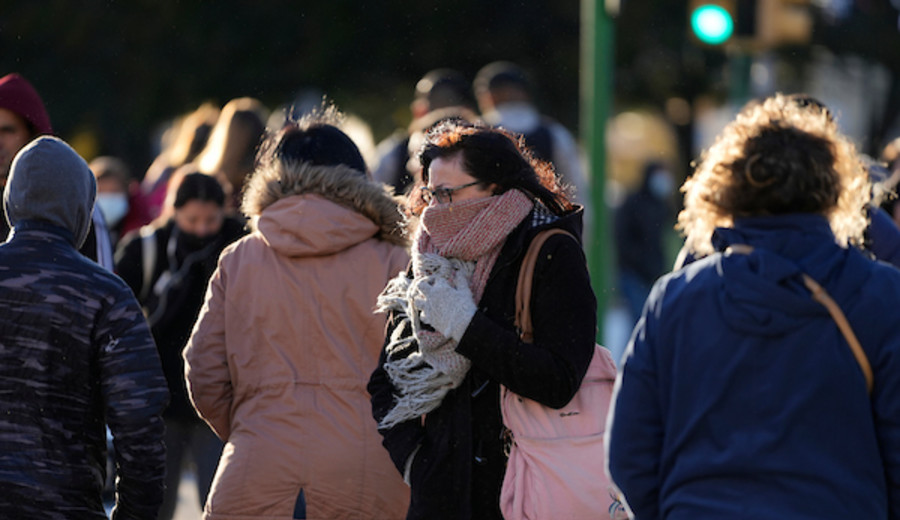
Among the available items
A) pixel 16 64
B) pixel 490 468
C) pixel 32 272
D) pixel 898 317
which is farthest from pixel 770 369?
pixel 16 64

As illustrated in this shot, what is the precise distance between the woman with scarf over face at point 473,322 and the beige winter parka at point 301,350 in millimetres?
413

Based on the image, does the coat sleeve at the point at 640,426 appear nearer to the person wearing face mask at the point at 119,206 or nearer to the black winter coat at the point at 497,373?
the black winter coat at the point at 497,373

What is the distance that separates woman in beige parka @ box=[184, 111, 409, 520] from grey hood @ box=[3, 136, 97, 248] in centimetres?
64

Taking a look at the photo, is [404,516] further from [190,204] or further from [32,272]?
[190,204]

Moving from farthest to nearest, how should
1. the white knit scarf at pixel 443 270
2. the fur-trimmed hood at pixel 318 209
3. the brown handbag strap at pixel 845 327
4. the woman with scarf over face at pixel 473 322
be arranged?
the fur-trimmed hood at pixel 318 209
the white knit scarf at pixel 443 270
the woman with scarf over face at pixel 473 322
the brown handbag strap at pixel 845 327

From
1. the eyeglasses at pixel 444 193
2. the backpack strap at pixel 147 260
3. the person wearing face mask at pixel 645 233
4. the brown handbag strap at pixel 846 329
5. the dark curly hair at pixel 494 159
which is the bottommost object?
the person wearing face mask at pixel 645 233

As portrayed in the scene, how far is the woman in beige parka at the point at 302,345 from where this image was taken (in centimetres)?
456

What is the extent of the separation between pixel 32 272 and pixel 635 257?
15918 millimetres

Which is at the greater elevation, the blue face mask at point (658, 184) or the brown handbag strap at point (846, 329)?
the brown handbag strap at point (846, 329)

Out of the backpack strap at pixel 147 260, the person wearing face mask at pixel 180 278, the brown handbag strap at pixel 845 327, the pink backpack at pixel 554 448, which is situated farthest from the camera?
the backpack strap at pixel 147 260

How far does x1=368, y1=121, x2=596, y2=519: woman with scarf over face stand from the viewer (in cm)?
389

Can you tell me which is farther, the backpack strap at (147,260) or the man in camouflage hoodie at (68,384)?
the backpack strap at (147,260)

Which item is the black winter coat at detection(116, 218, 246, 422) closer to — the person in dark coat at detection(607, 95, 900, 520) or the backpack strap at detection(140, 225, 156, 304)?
the backpack strap at detection(140, 225, 156, 304)

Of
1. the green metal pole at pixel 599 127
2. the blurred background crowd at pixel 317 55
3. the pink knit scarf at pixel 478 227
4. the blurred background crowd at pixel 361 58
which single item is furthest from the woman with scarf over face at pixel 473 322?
the blurred background crowd at pixel 317 55
